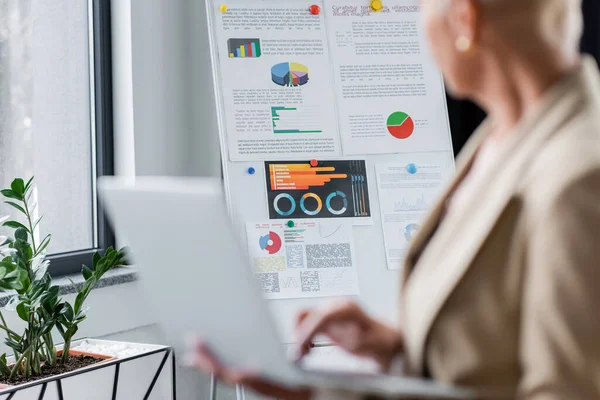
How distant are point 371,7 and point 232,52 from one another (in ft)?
1.62

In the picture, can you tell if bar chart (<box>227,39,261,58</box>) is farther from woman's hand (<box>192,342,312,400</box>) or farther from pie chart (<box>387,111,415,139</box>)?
woman's hand (<box>192,342,312,400</box>)

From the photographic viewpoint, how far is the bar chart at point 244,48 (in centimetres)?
247

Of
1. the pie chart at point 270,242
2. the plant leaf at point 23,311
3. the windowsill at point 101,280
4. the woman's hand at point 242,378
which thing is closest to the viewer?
the woman's hand at point 242,378

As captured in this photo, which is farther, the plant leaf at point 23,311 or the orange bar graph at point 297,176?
the orange bar graph at point 297,176

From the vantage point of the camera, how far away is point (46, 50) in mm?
2492

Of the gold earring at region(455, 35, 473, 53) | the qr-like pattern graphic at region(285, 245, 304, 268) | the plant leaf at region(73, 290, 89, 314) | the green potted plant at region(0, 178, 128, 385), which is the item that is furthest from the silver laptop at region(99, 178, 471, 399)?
the qr-like pattern graphic at region(285, 245, 304, 268)

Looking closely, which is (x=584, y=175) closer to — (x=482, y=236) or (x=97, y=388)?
(x=482, y=236)

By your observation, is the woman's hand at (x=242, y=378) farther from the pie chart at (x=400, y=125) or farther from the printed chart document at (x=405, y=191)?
the pie chart at (x=400, y=125)

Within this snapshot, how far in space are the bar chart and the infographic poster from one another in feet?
1.15

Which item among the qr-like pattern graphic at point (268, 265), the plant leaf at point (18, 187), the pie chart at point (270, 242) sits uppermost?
the plant leaf at point (18, 187)

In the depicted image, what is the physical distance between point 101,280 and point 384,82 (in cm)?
109

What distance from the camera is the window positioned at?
236 cm

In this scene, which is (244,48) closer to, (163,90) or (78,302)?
(163,90)

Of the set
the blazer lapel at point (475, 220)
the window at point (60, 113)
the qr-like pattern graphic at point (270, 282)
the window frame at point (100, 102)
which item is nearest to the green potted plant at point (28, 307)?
the window at point (60, 113)
